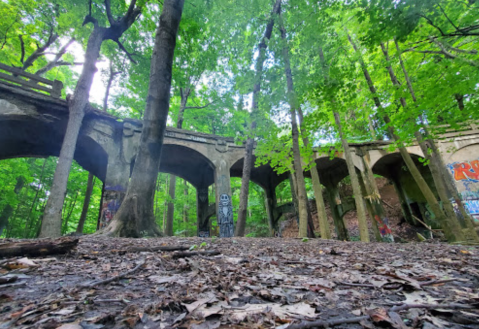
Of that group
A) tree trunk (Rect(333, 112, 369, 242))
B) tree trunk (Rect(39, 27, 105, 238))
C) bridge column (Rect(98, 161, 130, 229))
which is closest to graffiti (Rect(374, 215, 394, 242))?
tree trunk (Rect(333, 112, 369, 242))

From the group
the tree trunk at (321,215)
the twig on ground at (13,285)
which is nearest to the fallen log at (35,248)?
the twig on ground at (13,285)

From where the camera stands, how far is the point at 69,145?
761cm

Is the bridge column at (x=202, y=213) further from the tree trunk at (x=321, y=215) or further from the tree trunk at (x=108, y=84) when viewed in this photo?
the tree trunk at (x=321, y=215)

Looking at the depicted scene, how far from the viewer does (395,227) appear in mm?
17766

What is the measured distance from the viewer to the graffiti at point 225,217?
11414 mm

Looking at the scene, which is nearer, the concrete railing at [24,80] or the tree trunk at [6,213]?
the concrete railing at [24,80]

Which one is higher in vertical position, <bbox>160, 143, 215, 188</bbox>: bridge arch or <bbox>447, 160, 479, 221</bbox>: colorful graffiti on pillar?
<bbox>160, 143, 215, 188</bbox>: bridge arch

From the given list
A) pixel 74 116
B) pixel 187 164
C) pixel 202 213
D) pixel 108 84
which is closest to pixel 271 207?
pixel 202 213

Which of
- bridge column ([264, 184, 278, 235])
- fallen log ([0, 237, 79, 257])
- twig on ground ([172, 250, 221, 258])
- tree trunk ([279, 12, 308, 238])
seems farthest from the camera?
bridge column ([264, 184, 278, 235])

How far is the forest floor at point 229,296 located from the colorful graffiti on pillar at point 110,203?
7570 mm

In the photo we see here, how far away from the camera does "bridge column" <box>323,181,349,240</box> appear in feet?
53.6

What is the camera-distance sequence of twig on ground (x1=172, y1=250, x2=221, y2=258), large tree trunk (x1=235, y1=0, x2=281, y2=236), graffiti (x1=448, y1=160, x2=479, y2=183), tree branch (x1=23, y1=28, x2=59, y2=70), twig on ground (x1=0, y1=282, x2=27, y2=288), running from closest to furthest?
twig on ground (x1=0, y1=282, x2=27, y2=288)
twig on ground (x1=172, y1=250, x2=221, y2=258)
large tree trunk (x1=235, y1=0, x2=281, y2=236)
tree branch (x1=23, y1=28, x2=59, y2=70)
graffiti (x1=448, y1=160, x2=479, y2=183)

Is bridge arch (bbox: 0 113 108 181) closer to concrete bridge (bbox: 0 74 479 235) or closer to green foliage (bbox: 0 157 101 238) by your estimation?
concrete bridge (bbox: 0 74 479 235)

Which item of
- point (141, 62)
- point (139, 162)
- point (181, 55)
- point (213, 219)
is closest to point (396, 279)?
point (139, 162)
